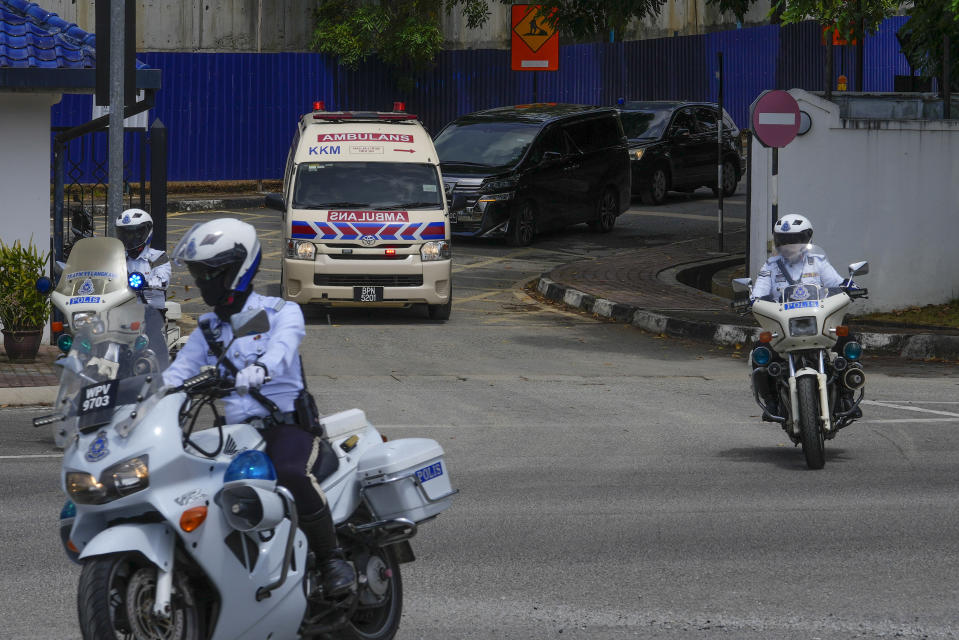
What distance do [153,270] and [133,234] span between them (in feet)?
1.02

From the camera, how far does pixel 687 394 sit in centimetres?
1230

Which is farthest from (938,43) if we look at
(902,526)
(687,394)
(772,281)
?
(902,526)

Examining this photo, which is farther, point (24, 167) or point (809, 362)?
point (24, 167)

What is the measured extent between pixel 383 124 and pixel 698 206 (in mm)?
11409

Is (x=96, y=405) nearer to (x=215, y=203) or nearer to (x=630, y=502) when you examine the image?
(x=630, y=502)

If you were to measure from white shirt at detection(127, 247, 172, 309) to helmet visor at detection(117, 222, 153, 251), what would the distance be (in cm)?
12

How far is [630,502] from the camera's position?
8.22 m

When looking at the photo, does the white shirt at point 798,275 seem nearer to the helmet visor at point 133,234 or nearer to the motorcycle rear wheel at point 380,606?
the helmet visor at point 133,234

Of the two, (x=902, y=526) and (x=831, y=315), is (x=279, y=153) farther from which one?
(x=902, y=526)

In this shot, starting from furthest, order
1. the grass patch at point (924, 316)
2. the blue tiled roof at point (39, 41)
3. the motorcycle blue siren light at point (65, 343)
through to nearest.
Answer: the grass patch at point (924, 316), the blue tiled roof at point (39, 41), the motorcycle blue siren light at point (65, 343)

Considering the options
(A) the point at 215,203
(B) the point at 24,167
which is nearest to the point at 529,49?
(A) the point at 215,203

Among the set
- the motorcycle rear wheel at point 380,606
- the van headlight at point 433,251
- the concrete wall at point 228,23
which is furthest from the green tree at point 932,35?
the concrete wall at point 228,23

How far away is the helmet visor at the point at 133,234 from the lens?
1062 cm

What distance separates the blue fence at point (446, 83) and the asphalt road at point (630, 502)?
44.9 feet
